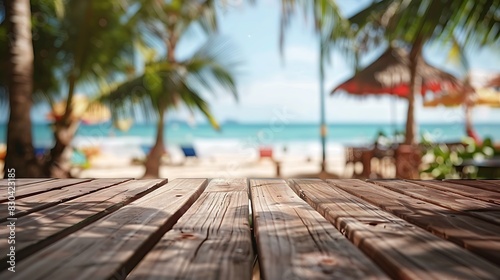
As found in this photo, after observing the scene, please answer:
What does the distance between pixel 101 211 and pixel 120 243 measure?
299 millimetres

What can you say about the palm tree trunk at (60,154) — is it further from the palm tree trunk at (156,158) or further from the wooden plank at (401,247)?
the wooden plank at (401,247)

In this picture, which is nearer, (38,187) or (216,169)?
(38,187)

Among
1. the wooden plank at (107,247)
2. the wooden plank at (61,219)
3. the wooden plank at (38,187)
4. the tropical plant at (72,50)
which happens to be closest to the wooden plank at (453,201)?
the wooden plank at (107,247)

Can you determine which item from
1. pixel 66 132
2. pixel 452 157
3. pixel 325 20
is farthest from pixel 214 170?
pixel 66 132

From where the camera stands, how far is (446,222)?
83 cm

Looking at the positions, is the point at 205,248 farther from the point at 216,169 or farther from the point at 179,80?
the point at 216,169

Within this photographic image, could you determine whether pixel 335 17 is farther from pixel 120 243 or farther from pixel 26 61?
pixel 120 243

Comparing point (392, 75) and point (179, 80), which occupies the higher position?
point (392, 75)

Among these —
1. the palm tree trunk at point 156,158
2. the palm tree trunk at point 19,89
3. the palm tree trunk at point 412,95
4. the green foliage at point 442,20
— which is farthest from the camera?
the palm tree trunk at point 412,95

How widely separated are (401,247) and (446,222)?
238mm

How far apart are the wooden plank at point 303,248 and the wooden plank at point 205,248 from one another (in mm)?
30

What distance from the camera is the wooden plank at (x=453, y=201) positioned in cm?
91

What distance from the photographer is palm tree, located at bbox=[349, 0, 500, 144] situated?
2.14 metres

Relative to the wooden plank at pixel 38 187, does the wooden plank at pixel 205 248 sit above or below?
below
